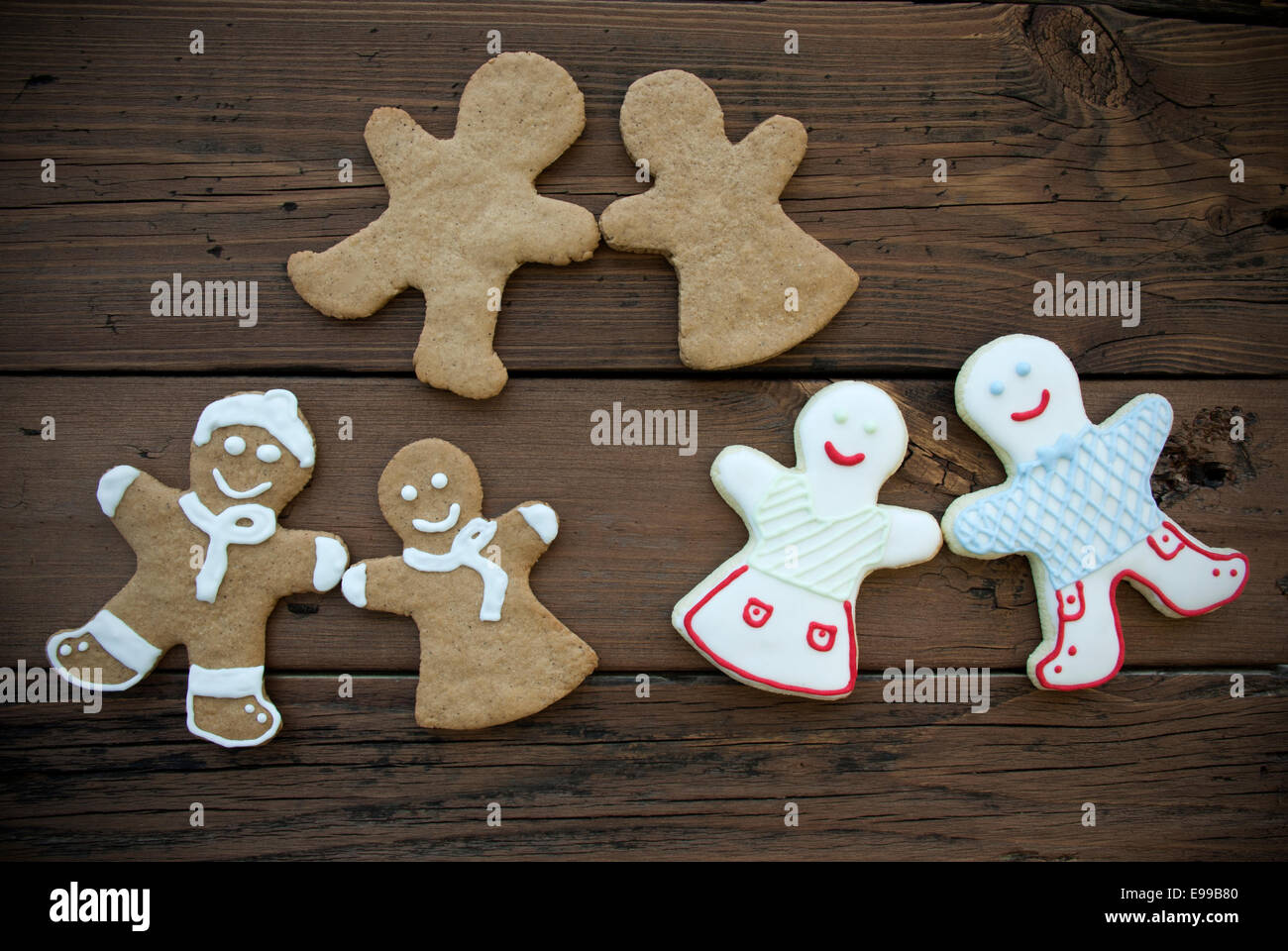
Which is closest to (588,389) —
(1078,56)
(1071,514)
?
(1071,514)

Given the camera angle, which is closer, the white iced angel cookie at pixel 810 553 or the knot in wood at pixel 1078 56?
the white iced angel cookie at pixel 810 553

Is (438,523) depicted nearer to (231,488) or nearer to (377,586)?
(377,586)

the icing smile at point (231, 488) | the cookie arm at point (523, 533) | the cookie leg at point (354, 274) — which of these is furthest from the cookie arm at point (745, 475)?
the icing smile at point (231, 488)

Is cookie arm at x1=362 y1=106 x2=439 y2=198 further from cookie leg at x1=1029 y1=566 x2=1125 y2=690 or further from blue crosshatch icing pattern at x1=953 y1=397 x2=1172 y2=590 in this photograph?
cookie leg at x1=1029 y1=566 x2=1125 y2=690

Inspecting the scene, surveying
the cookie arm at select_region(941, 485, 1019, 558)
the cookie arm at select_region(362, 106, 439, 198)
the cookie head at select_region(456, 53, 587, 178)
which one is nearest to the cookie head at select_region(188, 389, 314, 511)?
the cookie arm at select_region(362, 106, 439, 198)

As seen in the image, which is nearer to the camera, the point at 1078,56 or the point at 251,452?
the point at 251,452

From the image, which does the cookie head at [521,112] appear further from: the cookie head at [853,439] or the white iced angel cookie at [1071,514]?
the white iced angel cookie at [1071,514]
